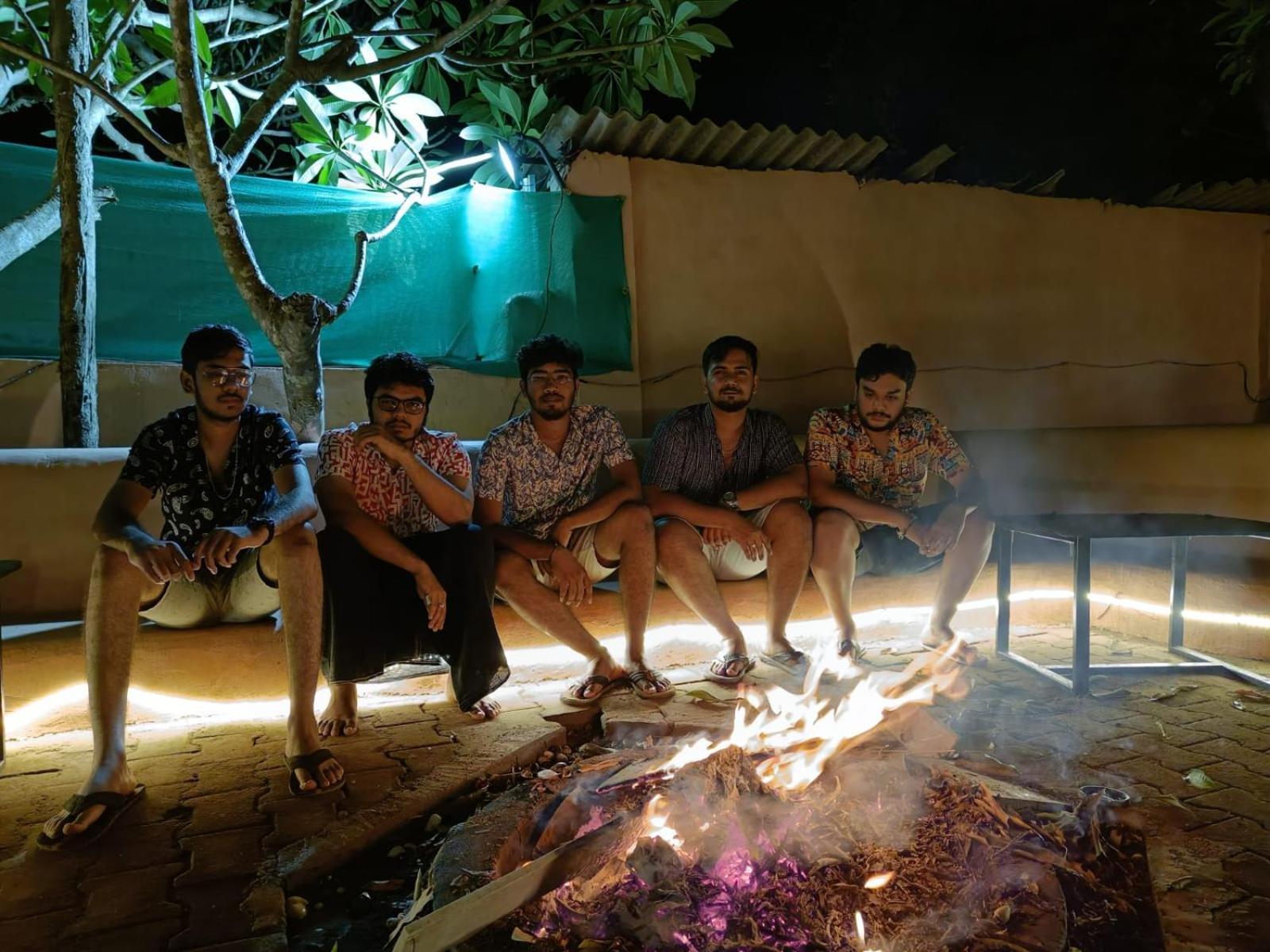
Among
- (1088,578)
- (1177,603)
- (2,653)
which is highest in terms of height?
(1088,578)

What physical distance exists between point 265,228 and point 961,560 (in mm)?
5094

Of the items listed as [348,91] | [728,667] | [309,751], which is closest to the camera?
[309,751]

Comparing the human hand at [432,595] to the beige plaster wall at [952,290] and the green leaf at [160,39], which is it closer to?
the beige plaster wall at [952,290]

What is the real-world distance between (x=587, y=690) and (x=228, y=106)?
14.2ft

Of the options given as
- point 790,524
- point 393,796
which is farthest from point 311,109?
point 393,796

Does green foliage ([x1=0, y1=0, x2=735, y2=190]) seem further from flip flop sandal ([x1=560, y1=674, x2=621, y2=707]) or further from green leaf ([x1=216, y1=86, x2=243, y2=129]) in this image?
flip flop sandal ([x1=560, y1=674, x2=621, y2=707])

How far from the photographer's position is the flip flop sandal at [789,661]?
4.30m

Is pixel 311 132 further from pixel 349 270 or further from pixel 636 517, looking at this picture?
pixel 636 517

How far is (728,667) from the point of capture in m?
4.27

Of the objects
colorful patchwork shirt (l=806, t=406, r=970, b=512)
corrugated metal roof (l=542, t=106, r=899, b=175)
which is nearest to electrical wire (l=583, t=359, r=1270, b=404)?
corrugated metal roof (l=542, t=106, r=899, b=175)

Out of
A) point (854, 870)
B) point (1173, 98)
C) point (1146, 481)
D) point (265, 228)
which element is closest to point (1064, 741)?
point (854, 870)

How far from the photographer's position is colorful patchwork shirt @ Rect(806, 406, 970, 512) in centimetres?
481

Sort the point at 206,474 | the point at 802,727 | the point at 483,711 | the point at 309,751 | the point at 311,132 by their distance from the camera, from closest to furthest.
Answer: the point at 802,727 → the point at 309,751 → the point at 206,474 → the point at 483,711 → the point at 311,132

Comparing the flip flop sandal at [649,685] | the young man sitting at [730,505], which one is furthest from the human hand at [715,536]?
the flip flop sandal at [649,685]
